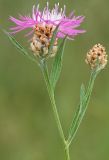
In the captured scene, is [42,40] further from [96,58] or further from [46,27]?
[96,58]

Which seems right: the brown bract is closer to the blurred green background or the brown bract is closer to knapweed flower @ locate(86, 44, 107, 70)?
knapweed flower @ locate(86, 44, 107, 70)

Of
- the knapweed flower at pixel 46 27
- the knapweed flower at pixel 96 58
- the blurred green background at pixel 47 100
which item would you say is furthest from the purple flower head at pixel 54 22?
the blurred green background at pixel 47 100

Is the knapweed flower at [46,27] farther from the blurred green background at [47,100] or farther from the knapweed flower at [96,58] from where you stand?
the blurred green background at [47,100]

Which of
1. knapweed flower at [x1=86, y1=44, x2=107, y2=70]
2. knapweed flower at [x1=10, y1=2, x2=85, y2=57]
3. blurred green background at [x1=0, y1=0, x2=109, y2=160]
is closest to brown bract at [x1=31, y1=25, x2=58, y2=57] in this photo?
knapweed flower at [x1=10, y1=2, x2=85, y2=57]

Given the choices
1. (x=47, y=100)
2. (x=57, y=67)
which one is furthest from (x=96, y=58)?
(x=47, y=100)

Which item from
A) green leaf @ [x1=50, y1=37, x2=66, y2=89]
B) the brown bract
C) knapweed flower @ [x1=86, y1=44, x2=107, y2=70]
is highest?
the brown bract

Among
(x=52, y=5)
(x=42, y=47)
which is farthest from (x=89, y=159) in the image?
(x=42, y=47)

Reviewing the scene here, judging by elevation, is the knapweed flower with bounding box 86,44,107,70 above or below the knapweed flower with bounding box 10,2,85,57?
Result: below

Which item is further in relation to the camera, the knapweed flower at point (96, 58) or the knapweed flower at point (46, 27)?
the knapweed flower at point (96, 58)

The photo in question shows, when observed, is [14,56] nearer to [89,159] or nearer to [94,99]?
[94,99]

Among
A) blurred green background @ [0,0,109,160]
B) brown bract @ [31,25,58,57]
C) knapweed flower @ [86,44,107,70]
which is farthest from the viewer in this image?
blurred green background @ [0,0,109,160]
